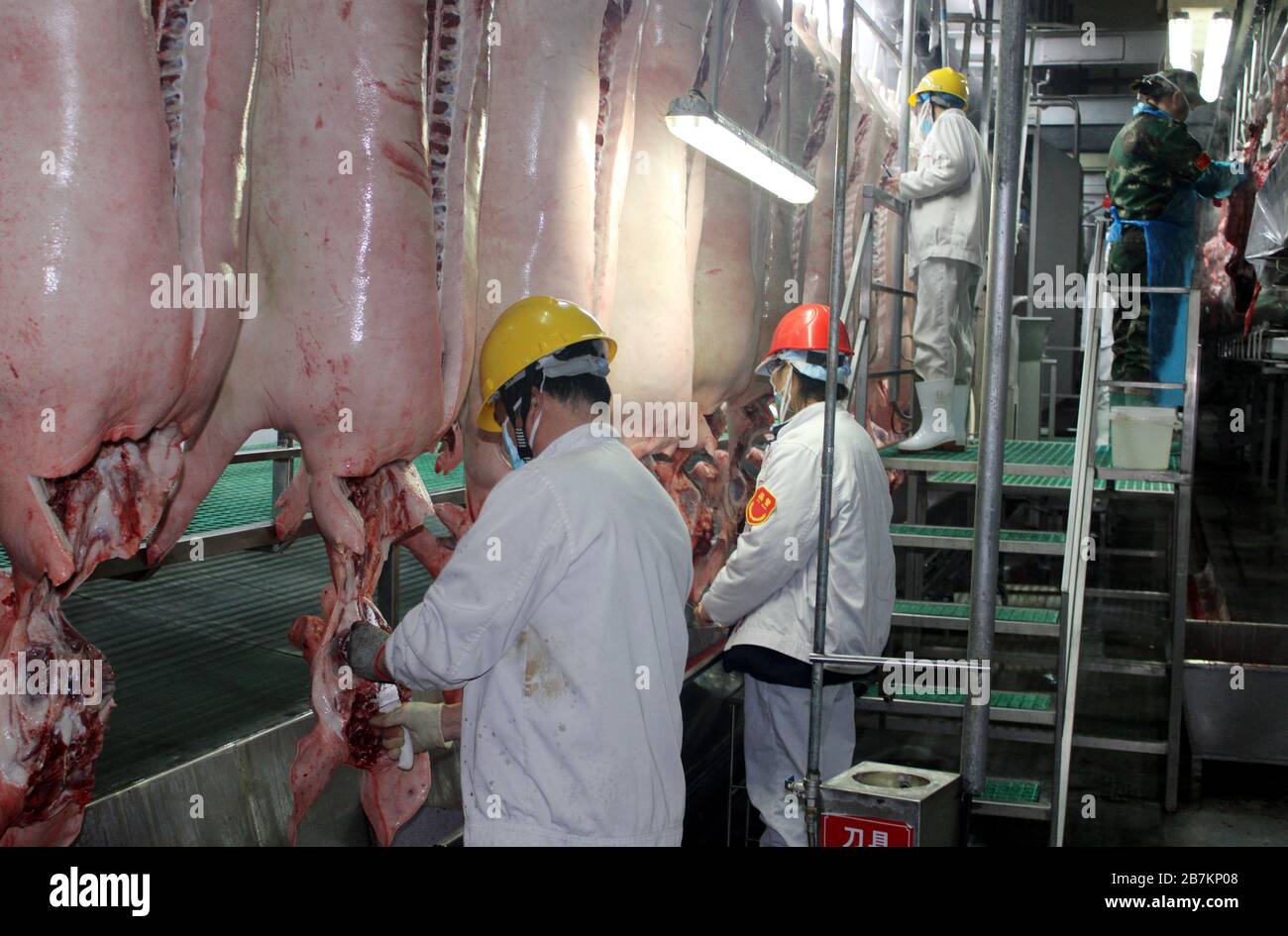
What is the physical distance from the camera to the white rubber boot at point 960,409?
568cm

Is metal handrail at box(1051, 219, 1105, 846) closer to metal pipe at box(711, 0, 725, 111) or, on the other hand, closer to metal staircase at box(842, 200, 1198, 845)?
metal staircase at box(842, 200, 1198, 845)

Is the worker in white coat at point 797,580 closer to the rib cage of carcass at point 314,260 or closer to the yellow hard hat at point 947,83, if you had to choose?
the rib cage of carcass at point 314,260

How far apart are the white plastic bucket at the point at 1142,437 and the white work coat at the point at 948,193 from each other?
1017 mm

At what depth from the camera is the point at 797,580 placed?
404 centimetres

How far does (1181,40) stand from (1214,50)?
0.21 metres

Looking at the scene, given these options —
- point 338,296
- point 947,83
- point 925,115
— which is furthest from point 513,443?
point 925,115

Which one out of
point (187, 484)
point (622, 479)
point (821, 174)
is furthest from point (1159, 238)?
point (187, 484)

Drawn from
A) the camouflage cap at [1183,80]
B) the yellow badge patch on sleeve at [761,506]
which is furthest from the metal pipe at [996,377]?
the camouflage cap at [1183,80]

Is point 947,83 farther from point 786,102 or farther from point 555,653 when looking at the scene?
point 555,653

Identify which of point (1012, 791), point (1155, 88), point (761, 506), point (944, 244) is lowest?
point (1012, 791)

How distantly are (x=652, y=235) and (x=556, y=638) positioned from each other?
213cm

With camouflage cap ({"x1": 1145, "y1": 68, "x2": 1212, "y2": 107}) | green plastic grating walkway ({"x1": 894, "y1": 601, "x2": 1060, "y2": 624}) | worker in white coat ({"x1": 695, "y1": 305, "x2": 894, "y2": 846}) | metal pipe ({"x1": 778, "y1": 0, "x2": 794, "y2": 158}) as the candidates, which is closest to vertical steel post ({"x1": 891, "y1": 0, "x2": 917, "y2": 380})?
metal pipe ({"x1": 778, "y1": 0, "x2": 794, "y2": 158})

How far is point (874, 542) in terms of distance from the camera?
4.07 m
